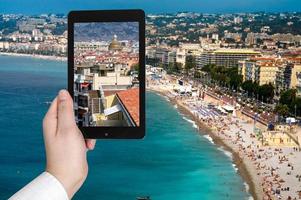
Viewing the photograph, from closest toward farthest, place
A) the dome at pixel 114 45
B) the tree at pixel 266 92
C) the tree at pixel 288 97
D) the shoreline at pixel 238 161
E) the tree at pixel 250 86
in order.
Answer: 1. the dome at pixel 114 45
2. the shoreline at pixel 238 161
3. the tree at pixel 288 97
4. the tree at pixel 266 92
5. the tree at pixel 250 86

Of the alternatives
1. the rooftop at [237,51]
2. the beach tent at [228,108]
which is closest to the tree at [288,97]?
the beach tent at [228,108]

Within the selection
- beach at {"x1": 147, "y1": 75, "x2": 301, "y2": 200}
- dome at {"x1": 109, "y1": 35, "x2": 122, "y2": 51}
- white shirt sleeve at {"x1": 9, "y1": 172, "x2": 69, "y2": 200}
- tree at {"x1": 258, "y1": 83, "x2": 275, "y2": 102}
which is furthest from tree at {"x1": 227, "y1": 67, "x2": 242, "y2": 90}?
white shirt sleeve at {"x1": 9, "y1": 172, "x2": 69, "y2": 200}

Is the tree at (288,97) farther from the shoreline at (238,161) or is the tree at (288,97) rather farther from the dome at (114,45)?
the dome at (114,45)

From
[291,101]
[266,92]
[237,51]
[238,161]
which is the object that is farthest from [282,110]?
[237,51]

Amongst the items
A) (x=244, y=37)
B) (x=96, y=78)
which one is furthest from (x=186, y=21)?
(x=96, y=78)

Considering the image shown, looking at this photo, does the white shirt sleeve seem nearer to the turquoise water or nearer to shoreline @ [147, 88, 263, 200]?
the turquoise water

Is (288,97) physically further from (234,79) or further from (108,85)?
(108,85)
